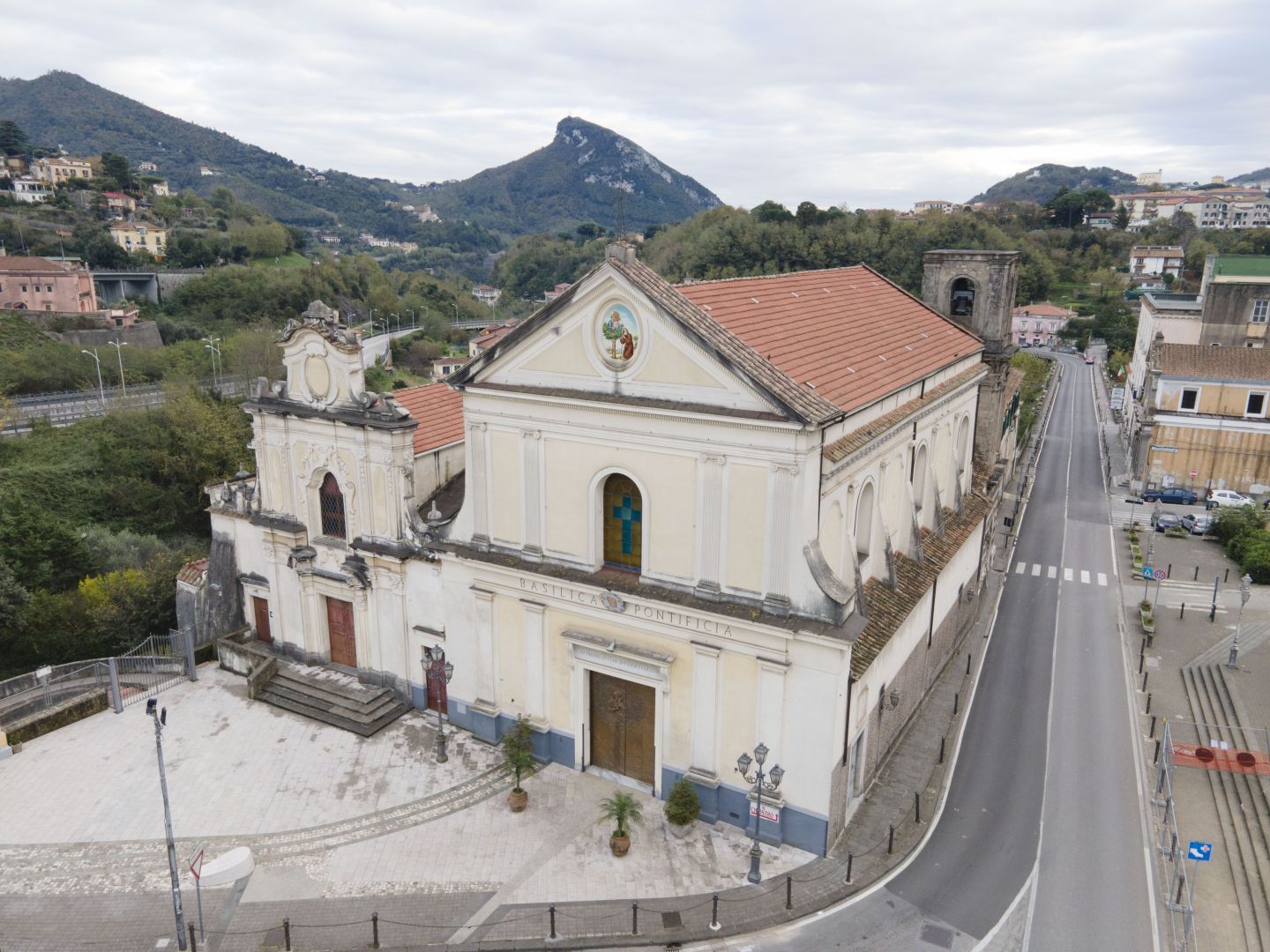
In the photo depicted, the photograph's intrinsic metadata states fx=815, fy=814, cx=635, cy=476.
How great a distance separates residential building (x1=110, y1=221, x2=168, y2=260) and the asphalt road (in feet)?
350

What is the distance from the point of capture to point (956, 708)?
25312 mm

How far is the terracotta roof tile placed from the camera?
4581 centimetres

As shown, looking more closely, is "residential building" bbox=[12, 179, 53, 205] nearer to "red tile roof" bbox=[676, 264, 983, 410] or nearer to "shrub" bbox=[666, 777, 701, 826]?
"red tile roof" bbox=[676, 264, 983, 410]

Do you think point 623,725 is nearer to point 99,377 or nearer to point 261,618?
point 261,618

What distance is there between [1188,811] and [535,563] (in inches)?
700

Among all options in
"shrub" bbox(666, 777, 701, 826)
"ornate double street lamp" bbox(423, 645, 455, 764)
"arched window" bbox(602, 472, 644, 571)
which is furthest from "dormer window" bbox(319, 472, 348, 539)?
"shrub" bbox(666, 777, 701, 826)

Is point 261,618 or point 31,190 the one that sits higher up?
point 31,190

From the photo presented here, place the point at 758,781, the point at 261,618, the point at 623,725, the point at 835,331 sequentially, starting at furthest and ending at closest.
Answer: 1. the point at 261,618
2. the point at 835,331
3. the point at 623,725
4. the point at 758,781

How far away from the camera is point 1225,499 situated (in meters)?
45.8

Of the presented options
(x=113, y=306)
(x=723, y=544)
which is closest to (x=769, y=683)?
(x=723, y=544)

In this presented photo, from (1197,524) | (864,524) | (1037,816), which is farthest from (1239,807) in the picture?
(1197,524)

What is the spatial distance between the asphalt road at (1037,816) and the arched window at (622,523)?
8479 mm

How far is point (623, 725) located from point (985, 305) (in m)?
25.2

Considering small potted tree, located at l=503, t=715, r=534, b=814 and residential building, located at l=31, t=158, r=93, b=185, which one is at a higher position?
residential building, located at l=31, t=158, r=93, b=185
